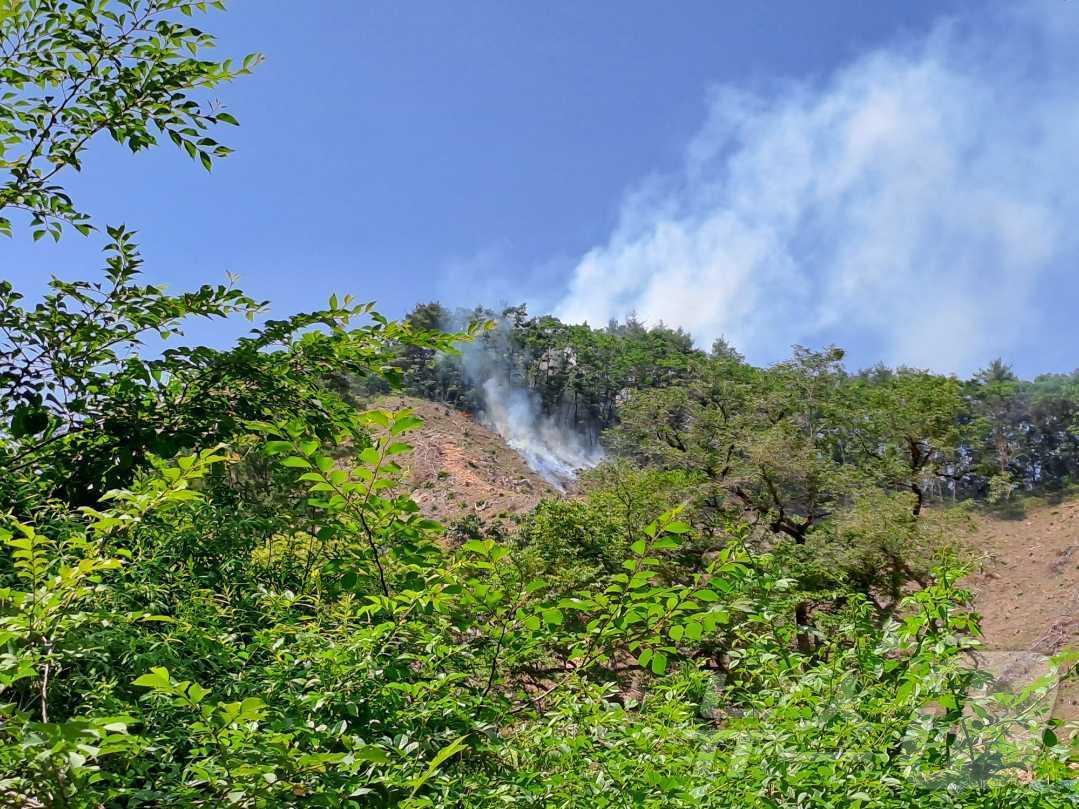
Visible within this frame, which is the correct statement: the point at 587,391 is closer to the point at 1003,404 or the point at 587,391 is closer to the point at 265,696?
the point at 1003,404

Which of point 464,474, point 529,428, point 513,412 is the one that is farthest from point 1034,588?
point 513,412

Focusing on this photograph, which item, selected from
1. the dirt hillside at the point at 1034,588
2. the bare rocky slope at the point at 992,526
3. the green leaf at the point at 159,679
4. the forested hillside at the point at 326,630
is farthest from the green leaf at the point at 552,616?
the dirt hillside at the point at 1034,588

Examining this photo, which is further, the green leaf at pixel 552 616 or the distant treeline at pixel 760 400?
the distant treeline at pixel 760 400

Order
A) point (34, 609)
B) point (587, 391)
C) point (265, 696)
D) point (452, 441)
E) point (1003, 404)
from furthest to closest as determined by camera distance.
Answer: point (587, 391)
point (1003, 404)
point (452, 441)
point (265, 696)
point (34, 609)

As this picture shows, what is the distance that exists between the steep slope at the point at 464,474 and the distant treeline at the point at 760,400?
4336 millimetres

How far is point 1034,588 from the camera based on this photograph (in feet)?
72.8

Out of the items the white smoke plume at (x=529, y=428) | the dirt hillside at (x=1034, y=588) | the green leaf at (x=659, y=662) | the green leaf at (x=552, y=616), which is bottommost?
the green leaf at (x=659, y=662)

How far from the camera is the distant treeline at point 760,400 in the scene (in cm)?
2075

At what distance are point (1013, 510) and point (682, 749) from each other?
39.6 metres

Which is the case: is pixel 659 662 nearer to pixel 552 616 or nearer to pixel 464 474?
pixel 552 616

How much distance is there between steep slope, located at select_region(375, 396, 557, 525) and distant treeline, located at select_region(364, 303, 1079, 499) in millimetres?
4336

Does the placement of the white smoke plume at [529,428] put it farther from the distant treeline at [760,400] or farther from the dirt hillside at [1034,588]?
the dirt hillside at [1034,588]

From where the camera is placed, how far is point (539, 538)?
15578mm

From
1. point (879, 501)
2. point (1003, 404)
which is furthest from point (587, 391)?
point (879, 501)
